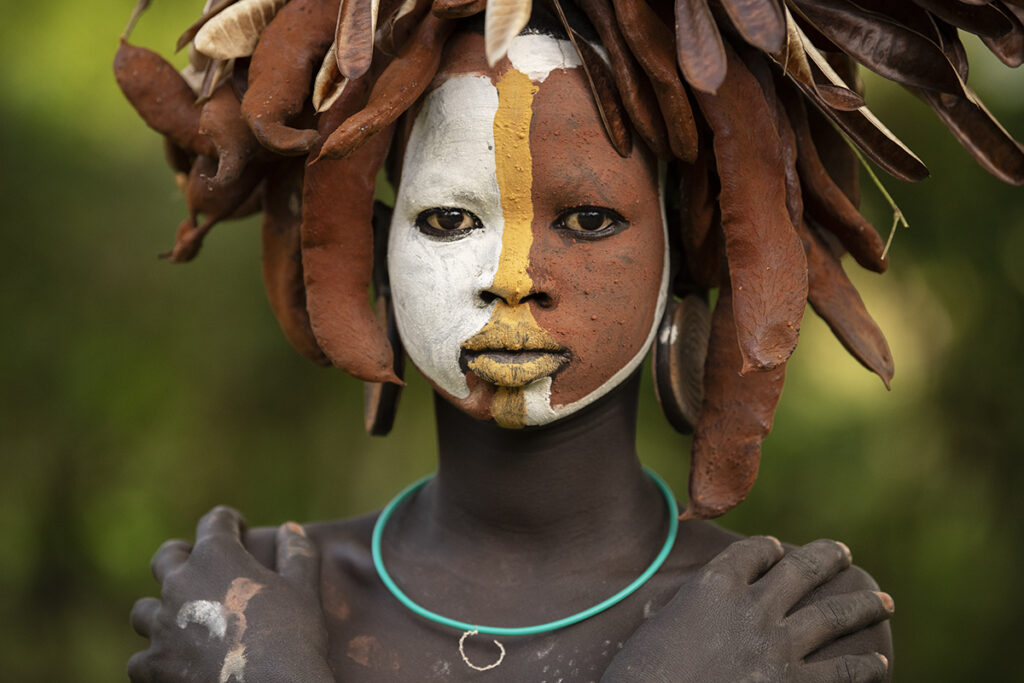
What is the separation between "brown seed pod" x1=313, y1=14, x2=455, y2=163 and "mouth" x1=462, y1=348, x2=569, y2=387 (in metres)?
0.35

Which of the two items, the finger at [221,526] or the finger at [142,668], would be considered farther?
the finger at [221,526]

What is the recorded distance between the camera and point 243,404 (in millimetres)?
3715

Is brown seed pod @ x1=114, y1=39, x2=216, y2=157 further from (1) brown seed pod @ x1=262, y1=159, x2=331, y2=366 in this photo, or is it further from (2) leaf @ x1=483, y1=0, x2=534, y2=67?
(2) leaf @ x1=483, y1=0, x2=534, y2=67

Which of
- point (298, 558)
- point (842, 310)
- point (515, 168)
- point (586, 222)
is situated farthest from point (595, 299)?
point (298, 558)

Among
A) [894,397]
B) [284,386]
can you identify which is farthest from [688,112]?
[284,386]

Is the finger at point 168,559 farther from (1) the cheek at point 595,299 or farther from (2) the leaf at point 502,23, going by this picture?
(2) the leaf at point 502,23

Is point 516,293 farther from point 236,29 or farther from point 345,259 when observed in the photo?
point 236,29

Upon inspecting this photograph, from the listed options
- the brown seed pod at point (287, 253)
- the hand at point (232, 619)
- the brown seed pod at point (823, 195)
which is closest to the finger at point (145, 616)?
the hand at point (232, 619)

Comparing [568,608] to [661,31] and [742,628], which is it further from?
[661,31]

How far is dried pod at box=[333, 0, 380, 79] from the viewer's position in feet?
5.23

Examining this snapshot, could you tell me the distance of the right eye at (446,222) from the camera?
176 centimetres

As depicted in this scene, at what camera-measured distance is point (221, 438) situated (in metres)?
3.69

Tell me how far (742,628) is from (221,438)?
2369mm

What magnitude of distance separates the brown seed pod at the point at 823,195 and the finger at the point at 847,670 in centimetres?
63
